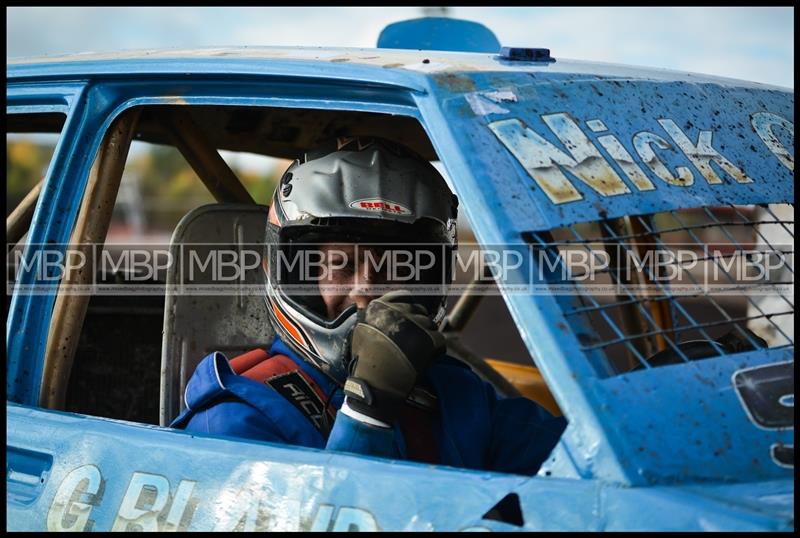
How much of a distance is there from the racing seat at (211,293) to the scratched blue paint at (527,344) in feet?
1.38

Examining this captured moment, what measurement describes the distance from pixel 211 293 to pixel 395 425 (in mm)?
834

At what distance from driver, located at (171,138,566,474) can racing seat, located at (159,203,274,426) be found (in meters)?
0.29

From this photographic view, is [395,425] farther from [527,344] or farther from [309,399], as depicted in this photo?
[527,344]

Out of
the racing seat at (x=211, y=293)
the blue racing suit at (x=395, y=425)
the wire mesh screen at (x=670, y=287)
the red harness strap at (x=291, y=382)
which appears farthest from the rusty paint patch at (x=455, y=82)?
the racing seat at (x=211, y=293)

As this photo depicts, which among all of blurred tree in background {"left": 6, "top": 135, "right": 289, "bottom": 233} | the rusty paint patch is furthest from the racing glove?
blurred tree in background {"left": 6, "top": 135, "right": 289, "bottom": 233}

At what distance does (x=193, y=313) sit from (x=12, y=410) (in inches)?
26.1

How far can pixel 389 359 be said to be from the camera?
195 cm

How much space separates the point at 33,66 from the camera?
8.16 feet

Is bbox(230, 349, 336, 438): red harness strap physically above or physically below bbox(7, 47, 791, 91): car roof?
below

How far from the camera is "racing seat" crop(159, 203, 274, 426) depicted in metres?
2.65

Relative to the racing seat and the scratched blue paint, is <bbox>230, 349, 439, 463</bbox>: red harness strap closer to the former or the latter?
the racing seat

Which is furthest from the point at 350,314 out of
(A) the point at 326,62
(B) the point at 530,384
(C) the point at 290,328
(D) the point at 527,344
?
(B) the point at 530,384

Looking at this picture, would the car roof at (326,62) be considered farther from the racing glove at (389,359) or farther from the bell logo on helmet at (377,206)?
the racing glove at (389,359)

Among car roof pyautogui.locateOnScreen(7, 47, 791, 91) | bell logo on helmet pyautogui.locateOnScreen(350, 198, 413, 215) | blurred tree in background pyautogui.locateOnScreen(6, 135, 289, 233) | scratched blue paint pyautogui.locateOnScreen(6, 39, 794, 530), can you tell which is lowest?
scratched blue paint pyautogui.locateOnScreen(6, 39, 794, 530)
